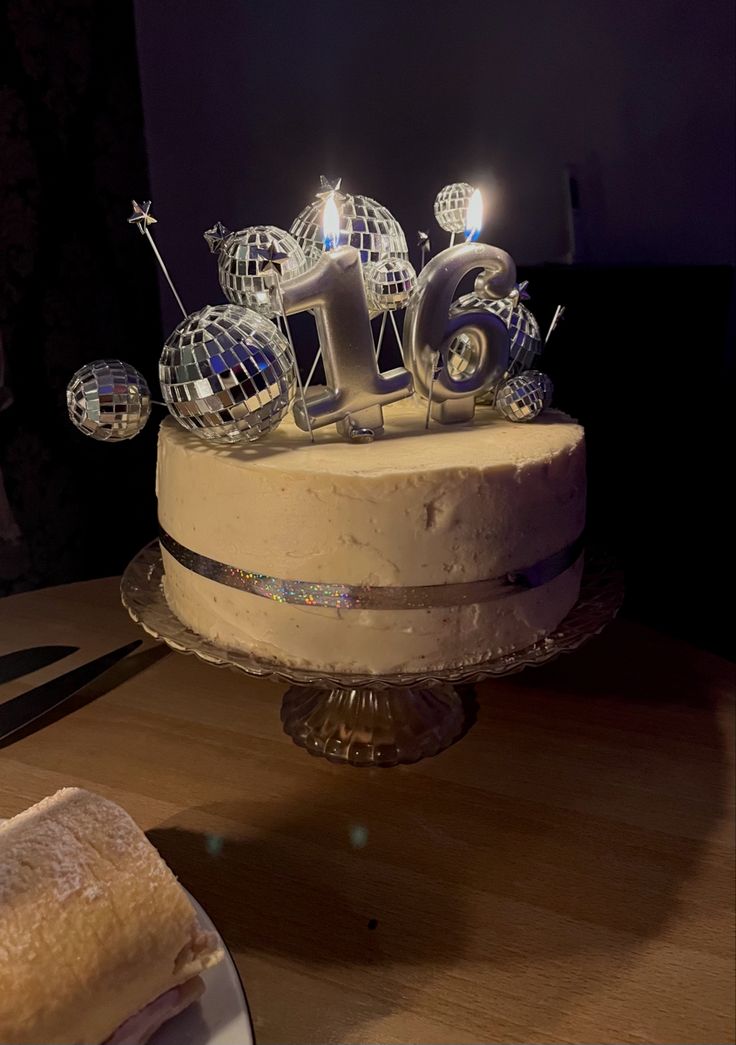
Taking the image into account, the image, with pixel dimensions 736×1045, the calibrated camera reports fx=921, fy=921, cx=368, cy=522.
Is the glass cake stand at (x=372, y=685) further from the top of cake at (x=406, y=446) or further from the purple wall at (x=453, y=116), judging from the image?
the purple wall at (x=453, y=116)

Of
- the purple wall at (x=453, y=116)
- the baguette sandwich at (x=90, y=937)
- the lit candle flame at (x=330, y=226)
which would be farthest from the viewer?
the purple wall at (x=453, y=116)

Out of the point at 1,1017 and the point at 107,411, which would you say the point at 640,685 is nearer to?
the point at 107,411

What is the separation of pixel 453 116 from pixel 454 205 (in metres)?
0.44

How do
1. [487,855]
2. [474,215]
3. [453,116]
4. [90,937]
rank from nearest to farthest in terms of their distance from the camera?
[90,937], [487,855], [474,215], [453,116]

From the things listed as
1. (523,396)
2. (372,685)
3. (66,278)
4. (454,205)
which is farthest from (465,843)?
(66,278)

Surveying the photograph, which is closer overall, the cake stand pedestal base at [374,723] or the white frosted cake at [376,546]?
the white frosted cake at [376,546]

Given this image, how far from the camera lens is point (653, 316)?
1.23 meters

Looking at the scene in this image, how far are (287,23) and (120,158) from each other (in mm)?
349

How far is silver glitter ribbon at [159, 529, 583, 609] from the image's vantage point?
78cm

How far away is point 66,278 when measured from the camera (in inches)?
55.9

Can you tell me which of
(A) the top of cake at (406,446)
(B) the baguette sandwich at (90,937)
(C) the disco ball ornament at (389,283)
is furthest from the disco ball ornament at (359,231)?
(B) the baguette sandwich at (90,937)

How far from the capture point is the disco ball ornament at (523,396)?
924mm

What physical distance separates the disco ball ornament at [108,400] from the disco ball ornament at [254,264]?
0.14 metres

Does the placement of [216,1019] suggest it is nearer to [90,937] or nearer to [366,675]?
[90,937]
